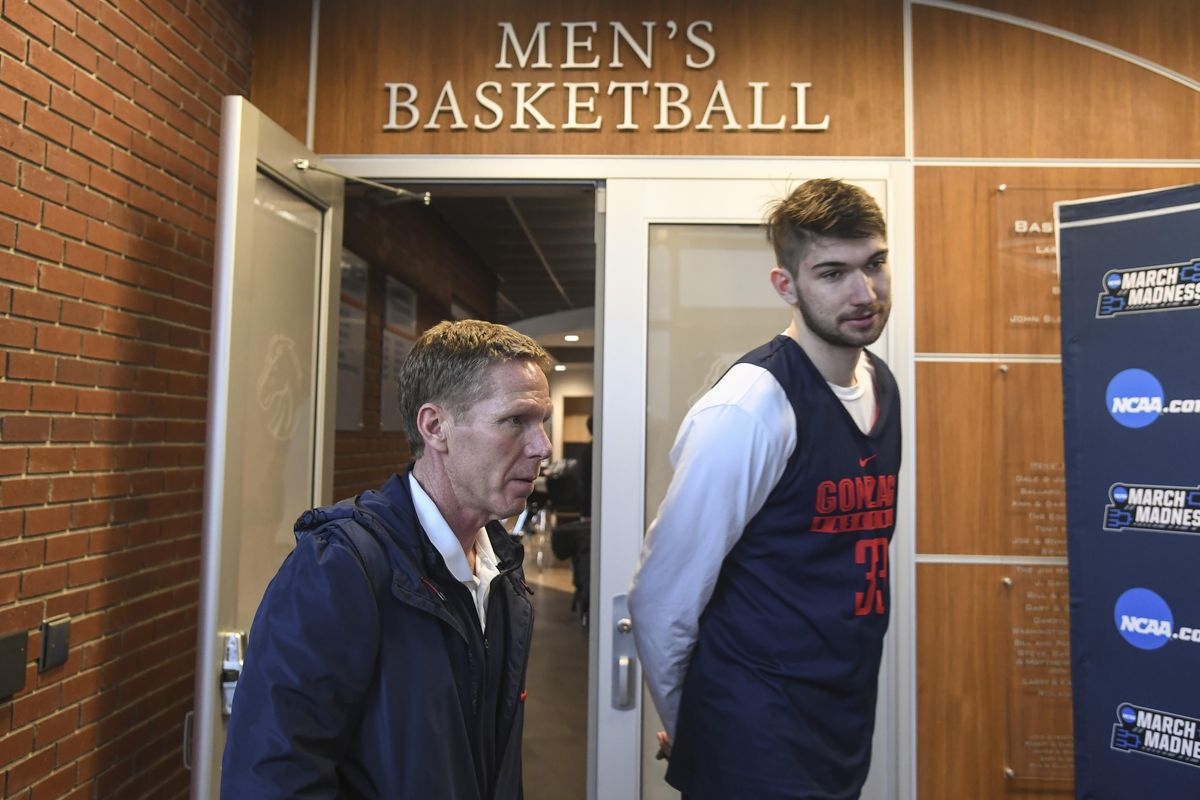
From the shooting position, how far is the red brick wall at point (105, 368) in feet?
6.00

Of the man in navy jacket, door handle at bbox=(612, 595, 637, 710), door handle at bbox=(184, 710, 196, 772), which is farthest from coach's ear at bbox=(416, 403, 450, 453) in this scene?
door handle at bbox=(612, 595, 637, 710)

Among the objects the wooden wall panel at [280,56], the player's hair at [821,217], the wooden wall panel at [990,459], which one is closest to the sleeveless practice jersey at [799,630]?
the player's hair at [821,217]

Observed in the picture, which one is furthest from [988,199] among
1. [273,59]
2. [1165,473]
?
[273,59]

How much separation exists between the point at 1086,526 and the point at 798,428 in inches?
44.6

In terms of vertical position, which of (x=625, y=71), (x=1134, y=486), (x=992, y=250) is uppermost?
(x=625, y=71)

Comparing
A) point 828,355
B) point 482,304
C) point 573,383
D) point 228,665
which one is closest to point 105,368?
point 228,665

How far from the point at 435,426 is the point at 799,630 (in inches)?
31.6

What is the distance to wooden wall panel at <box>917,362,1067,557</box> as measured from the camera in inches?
104

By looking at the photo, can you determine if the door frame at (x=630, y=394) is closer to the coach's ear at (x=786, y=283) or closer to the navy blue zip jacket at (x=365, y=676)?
the coach's ear at (x=786, y=283)

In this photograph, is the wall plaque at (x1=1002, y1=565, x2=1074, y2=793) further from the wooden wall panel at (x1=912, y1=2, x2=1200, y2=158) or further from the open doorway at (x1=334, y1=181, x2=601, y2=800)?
the open doorway at (x1=334, y1=181, x2=601, y2=800)

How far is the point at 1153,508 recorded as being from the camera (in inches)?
80.9

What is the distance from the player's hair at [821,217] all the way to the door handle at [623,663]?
4.66ft

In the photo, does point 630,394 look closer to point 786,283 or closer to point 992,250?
point 786,283

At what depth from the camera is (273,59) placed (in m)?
2.86
